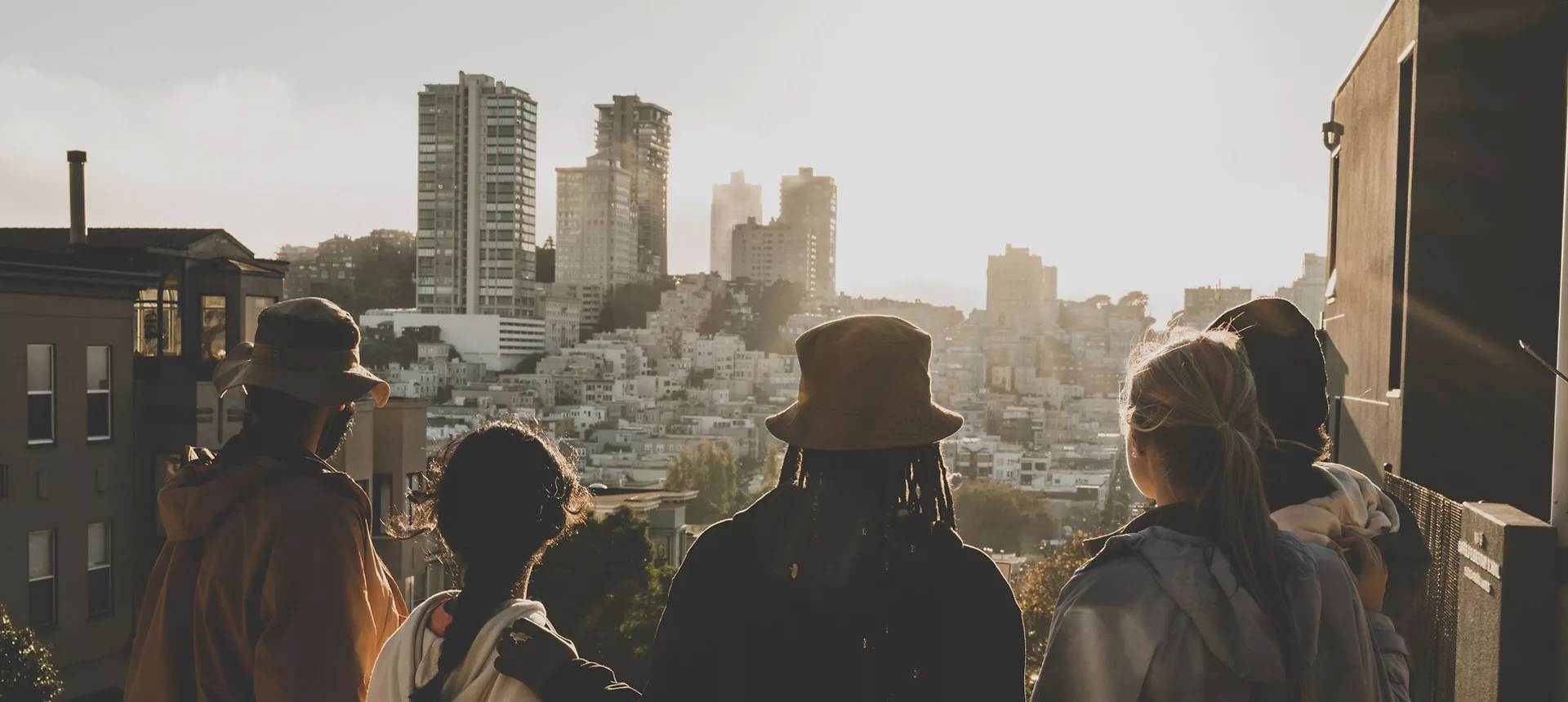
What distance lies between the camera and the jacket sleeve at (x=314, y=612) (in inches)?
75.4

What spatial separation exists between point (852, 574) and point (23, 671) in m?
10.7

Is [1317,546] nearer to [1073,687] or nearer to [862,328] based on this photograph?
[1073,687]

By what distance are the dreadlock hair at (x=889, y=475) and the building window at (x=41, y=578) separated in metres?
15.3

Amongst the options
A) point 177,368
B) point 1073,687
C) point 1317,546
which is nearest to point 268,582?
point 1073,687

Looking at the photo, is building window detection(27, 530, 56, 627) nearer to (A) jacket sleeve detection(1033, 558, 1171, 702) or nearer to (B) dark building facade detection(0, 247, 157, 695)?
(B) dark building facade detection(0, 247, 157, 695)

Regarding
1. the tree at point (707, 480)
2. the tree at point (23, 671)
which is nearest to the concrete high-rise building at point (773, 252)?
the tree at point (707, 480)

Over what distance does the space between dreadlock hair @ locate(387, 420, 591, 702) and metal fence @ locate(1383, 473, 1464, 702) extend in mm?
3755

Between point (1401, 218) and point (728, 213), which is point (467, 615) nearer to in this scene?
point (1401, 218)

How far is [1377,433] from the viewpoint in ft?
25.5

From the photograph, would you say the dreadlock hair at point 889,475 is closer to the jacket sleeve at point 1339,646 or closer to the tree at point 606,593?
the jacket sleeve at point 1339,646

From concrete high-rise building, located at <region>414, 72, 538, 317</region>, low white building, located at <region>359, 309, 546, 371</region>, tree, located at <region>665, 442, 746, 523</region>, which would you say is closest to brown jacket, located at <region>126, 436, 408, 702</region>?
tree, located at <region>665, 442, 746, 523</region>

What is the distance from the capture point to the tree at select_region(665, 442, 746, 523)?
250 ft

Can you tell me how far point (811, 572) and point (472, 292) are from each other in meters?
123

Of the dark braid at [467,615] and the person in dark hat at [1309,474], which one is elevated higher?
the person in dark hat at [1309,474]
